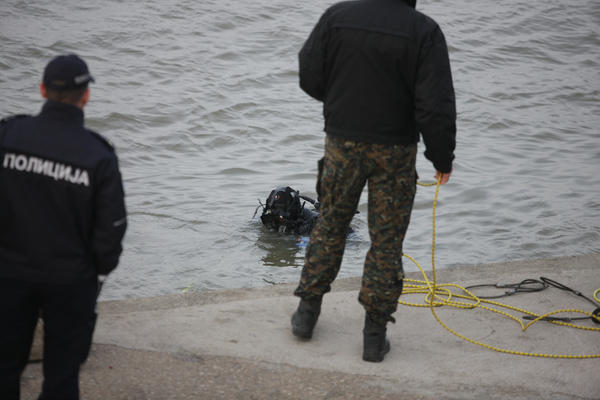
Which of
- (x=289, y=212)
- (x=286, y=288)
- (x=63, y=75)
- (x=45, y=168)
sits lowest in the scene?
(x=289, y=212)

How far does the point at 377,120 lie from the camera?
144 inches

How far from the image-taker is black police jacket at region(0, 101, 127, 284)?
2557 millimetres

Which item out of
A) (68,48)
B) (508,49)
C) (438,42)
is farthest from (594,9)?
(438,42)

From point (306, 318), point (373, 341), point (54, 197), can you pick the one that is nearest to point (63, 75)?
point (54, 197)

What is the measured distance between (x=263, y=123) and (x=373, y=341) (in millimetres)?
10392

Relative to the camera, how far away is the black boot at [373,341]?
155 inches

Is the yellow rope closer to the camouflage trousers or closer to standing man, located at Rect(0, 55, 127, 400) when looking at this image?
the camouflage trousers

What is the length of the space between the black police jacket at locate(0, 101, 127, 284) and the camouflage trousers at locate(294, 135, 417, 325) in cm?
147

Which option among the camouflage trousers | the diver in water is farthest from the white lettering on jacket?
the diver in water

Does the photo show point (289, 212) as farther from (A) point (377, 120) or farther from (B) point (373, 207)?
(A) point (377, 120)

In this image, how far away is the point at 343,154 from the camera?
374 cm

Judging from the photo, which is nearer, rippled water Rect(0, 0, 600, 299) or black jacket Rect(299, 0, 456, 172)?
black jacket Rect(299, 0, 456, 172)

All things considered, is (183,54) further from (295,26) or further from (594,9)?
(594,9)

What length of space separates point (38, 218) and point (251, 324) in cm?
→ 199
